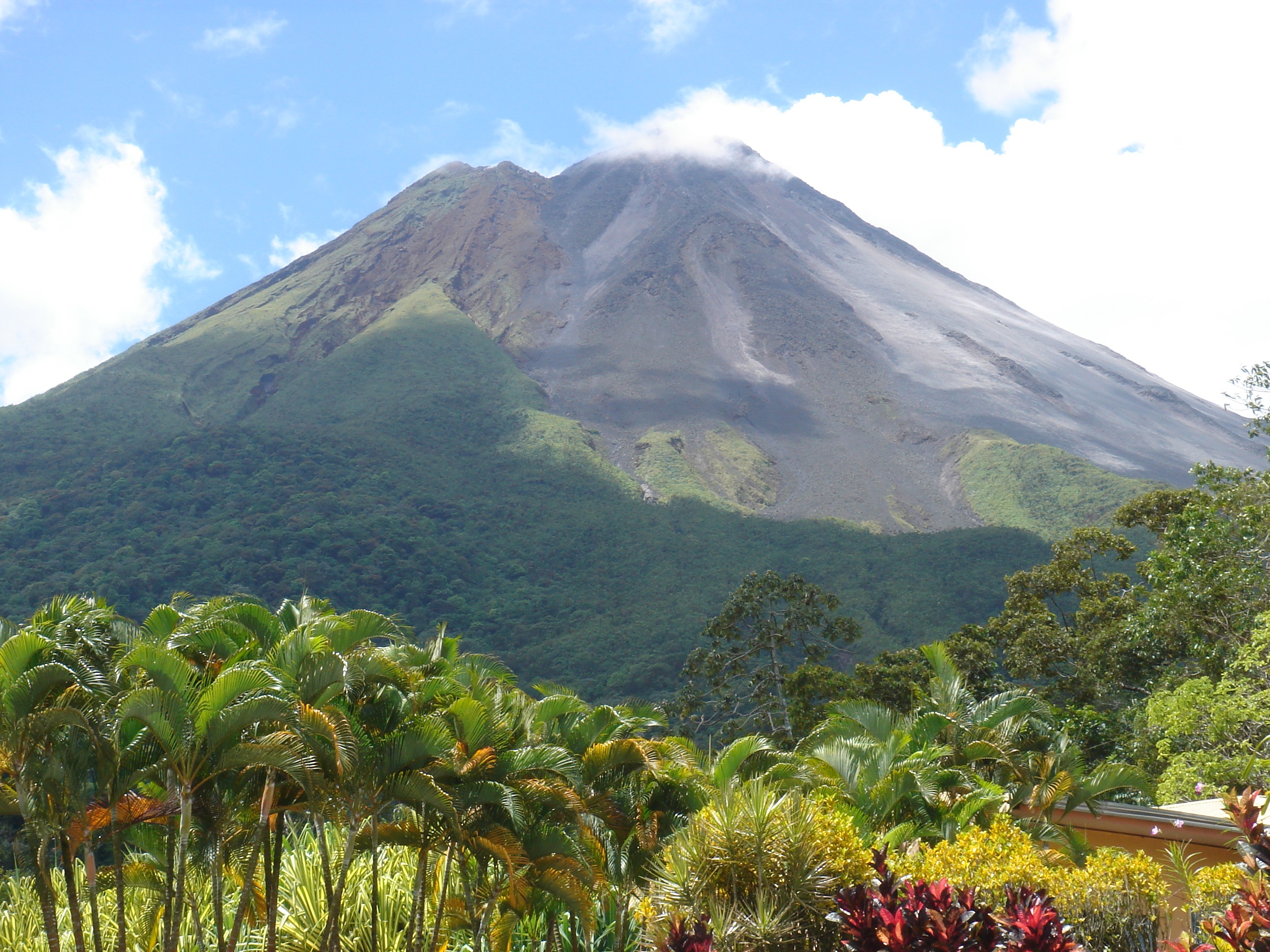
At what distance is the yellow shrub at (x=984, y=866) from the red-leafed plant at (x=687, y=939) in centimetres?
236

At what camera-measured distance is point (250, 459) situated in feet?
268

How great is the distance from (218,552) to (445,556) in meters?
14.4

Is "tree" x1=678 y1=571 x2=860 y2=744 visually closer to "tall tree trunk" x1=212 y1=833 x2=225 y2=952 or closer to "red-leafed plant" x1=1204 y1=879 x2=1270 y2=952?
"tall tree trunk" x1=212 y1=833 x2=225 y2=952

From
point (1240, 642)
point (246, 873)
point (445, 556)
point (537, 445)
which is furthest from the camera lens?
point (537, 445)

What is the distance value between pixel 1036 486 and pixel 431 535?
2035 inches

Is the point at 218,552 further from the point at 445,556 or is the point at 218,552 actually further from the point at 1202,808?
the point at 1202,808

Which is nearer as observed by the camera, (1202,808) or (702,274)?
(1202,808)

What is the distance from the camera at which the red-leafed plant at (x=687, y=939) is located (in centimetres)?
580

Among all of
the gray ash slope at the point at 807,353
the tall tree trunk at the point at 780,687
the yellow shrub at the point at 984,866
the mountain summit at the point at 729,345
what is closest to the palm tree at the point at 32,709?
the yellow shrub at the point at 984,866

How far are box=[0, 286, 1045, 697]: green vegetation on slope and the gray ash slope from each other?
1934 centimetres

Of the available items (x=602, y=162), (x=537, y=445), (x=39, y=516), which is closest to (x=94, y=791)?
(x=39, y=516)

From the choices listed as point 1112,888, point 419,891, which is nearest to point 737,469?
point 419,891

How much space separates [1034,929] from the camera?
509cm

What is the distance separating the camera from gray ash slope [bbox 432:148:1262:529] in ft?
365
